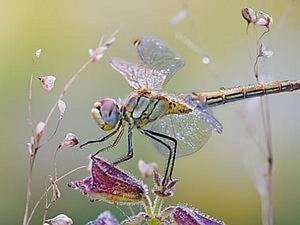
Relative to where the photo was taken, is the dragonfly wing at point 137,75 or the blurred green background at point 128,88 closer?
the dragonfly wing at point 137,75

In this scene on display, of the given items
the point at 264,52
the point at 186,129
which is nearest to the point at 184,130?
the point at 186,129

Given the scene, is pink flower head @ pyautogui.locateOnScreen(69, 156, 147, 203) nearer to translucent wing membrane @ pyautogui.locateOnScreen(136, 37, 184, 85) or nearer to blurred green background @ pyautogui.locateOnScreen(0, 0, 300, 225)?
translucent wing membrane @ pyautogui.locateOnScreen(136, 37, 184, 85)

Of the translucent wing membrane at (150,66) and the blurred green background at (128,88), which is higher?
the blurred green background at (128,88)

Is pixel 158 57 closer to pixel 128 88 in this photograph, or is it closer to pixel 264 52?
pixel 264 52

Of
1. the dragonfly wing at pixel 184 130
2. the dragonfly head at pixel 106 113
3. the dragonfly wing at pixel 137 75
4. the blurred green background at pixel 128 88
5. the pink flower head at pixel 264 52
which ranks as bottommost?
the dragonfly head at pixel 106 113

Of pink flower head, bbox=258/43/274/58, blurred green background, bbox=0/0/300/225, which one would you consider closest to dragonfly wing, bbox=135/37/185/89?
pink flower head, bbox=258/43/274/58

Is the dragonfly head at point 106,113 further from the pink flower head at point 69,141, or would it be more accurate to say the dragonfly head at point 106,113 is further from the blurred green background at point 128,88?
the blurred green background at point 128,88

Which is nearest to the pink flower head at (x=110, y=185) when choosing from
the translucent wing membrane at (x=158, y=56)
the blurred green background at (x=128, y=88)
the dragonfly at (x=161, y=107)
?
the dragonfly at (x=161, y=107)
